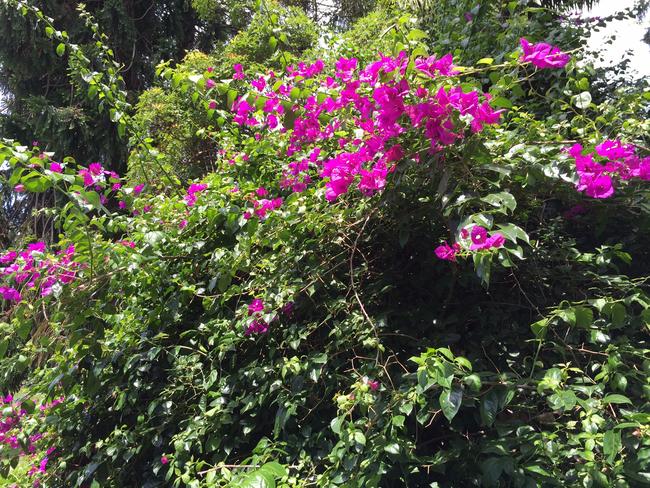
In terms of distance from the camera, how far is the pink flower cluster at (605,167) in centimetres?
126

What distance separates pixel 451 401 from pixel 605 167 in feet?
2.49

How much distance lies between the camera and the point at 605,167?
1.33 metres

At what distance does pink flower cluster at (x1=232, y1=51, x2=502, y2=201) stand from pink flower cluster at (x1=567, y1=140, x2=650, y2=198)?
0.79 feet

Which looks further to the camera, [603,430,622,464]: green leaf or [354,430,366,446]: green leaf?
[354,430,366,446]: green leaf

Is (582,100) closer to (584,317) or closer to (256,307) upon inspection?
(584,317)

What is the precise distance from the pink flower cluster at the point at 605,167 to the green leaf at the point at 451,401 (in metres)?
0.61

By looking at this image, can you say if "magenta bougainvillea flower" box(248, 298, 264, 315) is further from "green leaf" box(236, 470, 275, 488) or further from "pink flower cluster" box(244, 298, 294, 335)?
"green leaf" box(236, 470, 275, 488)

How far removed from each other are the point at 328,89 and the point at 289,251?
1.84 ft

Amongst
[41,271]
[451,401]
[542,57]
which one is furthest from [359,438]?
[41,271]

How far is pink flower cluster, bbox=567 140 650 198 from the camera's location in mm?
1258

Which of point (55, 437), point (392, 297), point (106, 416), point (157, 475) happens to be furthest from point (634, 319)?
point (55, 437)

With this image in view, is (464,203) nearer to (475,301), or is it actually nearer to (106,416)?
(475,301)

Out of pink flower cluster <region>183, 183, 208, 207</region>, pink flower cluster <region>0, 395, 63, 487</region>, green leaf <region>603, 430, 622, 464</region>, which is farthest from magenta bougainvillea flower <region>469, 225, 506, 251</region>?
pink flower cluster <region>0, 395, 63, 487</region>

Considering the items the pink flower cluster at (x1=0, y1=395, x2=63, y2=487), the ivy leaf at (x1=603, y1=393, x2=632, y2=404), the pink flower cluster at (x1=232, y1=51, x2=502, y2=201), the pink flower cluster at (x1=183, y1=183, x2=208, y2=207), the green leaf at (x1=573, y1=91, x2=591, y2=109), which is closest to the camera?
the ivy leaf at (x1=603, y1=393, x2=632, y2=404)
